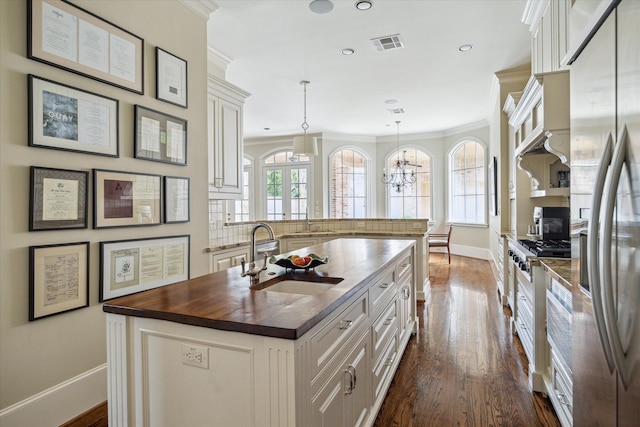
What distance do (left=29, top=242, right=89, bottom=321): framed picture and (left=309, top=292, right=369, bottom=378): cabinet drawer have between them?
1.68m

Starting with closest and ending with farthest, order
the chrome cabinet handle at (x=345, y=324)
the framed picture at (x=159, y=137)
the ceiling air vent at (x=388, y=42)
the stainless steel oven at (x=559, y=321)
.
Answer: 1. the chrome cabinet handle at (x=345, y=324)
2. the stainless steel oven at (x=559, y=321)
3. the framed picture at (x=159, y=137)
4. the ceiling air vent at (x=388, y=42)

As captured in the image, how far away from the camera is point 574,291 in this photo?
128 centimetres

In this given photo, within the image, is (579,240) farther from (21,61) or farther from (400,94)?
(400,94)

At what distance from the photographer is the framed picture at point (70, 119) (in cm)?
Answer: 191

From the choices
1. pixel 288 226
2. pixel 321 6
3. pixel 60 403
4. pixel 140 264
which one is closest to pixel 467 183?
pixel 288 226

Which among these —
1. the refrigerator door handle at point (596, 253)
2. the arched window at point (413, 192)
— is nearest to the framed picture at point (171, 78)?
the refrigerator door handle at point (596, 253)

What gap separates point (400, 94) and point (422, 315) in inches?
145

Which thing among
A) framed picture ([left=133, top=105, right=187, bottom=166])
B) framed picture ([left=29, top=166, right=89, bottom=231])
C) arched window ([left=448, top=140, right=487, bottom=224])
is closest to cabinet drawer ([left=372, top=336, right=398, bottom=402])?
framed picture ([left=29, top=166, right=89, bottom=231])

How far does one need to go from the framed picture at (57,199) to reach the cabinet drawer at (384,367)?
6.47 ft

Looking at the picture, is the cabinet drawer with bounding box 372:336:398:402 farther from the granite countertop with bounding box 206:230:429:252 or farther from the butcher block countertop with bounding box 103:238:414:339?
the granite countertop with bounding box 206:230:429:252

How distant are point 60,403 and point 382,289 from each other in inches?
78.8

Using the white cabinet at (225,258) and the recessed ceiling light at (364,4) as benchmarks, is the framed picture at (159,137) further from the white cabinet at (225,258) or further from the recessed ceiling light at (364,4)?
the recessed ceiling light at (364,4)

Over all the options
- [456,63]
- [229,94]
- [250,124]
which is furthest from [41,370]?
[250,124]

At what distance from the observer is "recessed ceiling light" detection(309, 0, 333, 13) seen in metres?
3.11
